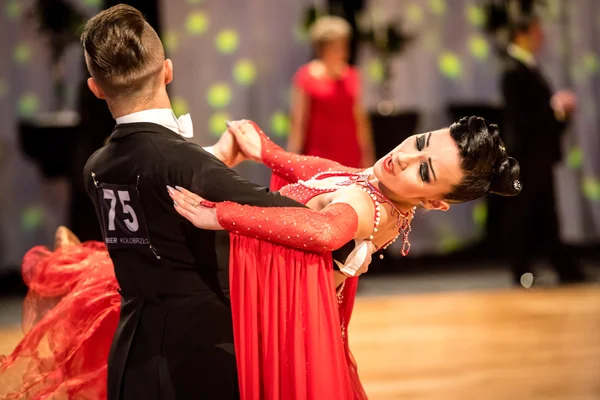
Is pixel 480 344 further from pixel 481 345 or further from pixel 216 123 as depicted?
pixel 216 123

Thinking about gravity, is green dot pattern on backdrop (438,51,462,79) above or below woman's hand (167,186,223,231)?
above

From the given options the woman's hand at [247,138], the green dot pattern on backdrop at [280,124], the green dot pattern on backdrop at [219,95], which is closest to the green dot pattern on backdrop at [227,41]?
the green dot pattern on backdrop at [219,95]

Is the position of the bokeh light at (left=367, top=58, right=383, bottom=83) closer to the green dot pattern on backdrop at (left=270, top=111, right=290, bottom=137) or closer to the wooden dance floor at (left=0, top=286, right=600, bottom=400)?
the green dot pattern on backdrop at (left=270, top=111, right=290, bottom=137)

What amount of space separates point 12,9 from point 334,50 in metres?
2.49

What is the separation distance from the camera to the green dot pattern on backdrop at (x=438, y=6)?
22.3 ft

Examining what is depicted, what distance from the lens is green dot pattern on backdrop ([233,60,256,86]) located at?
6.44 meters

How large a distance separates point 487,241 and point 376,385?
3.45 m

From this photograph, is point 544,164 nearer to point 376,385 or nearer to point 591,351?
point 591,351

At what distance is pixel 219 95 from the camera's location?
642 cm

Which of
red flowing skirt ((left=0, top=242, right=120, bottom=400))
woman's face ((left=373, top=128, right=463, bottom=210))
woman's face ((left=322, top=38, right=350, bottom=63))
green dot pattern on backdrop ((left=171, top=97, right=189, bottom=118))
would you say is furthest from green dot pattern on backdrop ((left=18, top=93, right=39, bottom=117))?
woman's face ((left=373, top=128, right=463, bottom=210))

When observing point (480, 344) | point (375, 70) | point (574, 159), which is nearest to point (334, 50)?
point (375, 70)

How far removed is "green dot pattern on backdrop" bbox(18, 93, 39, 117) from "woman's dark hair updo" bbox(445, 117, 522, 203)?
476 cm

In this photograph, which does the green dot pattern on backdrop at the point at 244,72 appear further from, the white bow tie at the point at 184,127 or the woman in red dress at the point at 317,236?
the white bow tie at the point at 184,127

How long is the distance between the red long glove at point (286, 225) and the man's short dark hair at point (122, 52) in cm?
33
